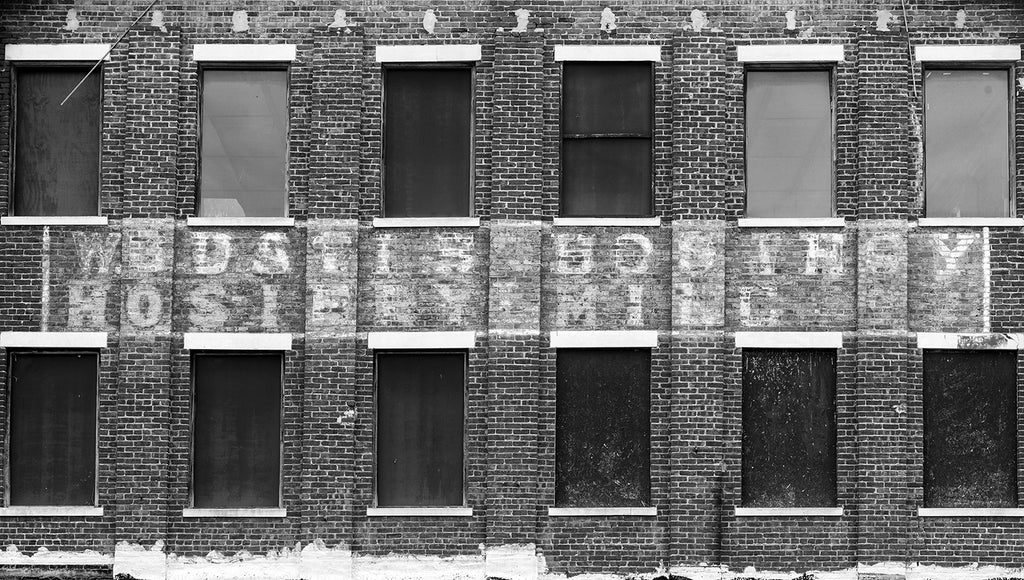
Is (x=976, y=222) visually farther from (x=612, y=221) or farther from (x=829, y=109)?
(x=612, y=221)

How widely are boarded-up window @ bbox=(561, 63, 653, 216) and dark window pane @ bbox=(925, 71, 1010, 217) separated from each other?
372 centimetres

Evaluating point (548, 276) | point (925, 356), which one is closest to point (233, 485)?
point (548, 276)

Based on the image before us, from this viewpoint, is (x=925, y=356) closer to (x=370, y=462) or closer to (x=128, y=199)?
→ (x=370, y=462)

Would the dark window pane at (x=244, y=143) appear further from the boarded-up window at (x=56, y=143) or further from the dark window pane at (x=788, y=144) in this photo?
the dark window pane at (x=788, y=144)

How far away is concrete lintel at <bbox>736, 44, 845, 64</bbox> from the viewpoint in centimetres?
1492

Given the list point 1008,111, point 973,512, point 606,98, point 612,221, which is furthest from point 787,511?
point 1008,111

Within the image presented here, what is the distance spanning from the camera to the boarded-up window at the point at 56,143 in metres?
15.2

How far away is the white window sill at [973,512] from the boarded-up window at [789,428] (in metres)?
1.18

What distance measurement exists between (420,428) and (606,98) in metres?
4.95

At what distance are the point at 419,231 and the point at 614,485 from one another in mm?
4115

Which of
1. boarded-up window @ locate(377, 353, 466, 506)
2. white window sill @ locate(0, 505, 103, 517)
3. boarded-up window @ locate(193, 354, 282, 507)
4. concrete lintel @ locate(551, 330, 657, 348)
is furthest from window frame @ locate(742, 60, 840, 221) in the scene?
white window sill @ locate(0, 505, 103, 517)

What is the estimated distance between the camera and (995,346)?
14.6 metres

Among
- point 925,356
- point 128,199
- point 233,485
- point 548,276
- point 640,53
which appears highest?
point 640,53

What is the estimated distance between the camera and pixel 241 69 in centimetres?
1523
